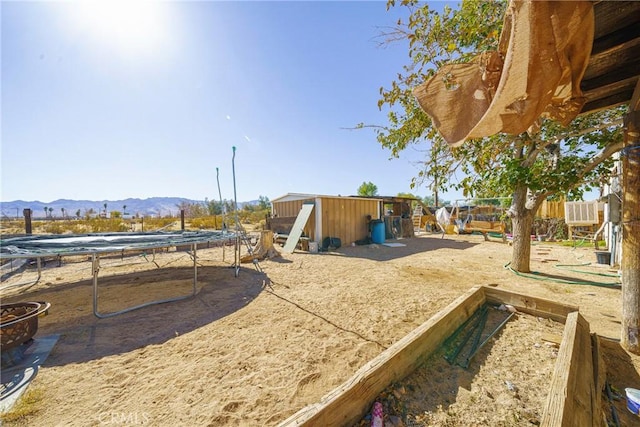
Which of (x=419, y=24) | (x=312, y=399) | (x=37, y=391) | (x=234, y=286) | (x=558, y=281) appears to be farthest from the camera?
(x=234, y=286)

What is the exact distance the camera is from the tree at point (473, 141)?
104 inches

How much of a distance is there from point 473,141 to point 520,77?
2499 millimetres

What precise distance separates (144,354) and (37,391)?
0.74 meters

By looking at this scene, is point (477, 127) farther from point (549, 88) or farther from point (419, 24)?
point (419, 24)

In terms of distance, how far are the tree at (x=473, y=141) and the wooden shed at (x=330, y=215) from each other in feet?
19.9

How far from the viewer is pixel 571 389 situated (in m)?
1.27

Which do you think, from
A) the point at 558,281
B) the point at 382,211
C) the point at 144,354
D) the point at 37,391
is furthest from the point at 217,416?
the point at 382,211

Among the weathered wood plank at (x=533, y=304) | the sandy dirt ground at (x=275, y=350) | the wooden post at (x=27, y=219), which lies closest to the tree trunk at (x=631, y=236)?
the sandy dirt ground at (x=275, y=350)

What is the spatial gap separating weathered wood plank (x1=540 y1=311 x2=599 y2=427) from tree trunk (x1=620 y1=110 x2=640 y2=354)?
0.97 metres

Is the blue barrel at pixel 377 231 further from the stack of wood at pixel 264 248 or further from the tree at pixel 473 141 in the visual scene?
the tree at pixel 473 141

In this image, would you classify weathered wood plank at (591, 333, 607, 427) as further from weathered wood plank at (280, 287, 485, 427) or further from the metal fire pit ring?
the metal fire pit ring

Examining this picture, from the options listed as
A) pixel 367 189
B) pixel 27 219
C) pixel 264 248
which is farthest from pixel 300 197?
pixel 367 189

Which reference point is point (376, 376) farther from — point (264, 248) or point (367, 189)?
point (367, 189)

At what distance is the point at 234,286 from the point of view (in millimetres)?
4895
